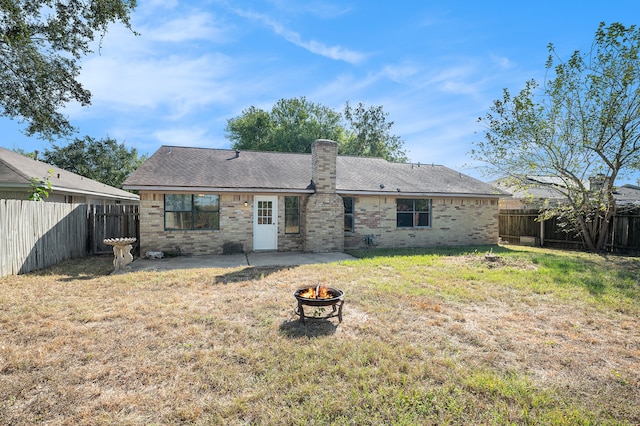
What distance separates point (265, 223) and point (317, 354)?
28.3 feet

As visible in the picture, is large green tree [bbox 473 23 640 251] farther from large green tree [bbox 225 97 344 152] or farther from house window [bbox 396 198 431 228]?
large green tree [bbox 225 97 344 152]

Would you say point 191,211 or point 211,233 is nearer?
point 191,211

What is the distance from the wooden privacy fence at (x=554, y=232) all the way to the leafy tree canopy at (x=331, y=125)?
18.7m

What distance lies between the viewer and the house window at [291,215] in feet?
40.3

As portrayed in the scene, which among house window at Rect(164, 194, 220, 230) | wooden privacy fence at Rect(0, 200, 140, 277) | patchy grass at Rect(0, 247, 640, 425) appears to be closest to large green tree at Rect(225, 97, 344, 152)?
house window at Rect(164, 194, 220, 230)

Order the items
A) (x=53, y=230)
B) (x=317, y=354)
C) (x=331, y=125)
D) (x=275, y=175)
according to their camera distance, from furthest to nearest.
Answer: (x=331, y=125)
(x=275, y=175)
(x=53, y=230)
(x=317, y=354)

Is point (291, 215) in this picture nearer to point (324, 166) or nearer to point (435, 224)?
point (324, 166)

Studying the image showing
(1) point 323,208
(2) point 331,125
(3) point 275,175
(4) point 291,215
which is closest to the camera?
(1) point 323,208

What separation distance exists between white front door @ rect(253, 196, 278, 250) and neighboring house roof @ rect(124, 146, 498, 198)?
62 cm

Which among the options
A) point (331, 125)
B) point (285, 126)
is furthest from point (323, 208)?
point (331, 125)

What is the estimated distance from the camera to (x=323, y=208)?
11.9 metres

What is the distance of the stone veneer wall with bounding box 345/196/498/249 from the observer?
13172 mm

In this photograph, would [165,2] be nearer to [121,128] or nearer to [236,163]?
[236,163]

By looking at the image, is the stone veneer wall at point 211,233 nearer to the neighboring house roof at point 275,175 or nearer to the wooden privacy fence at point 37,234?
the neighboring house roof at point 275,175
